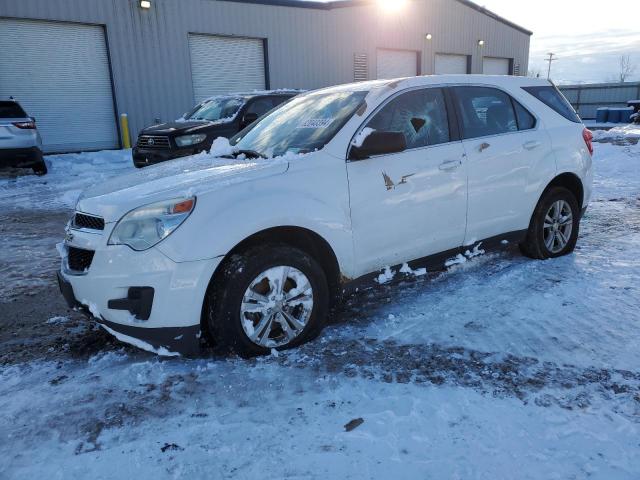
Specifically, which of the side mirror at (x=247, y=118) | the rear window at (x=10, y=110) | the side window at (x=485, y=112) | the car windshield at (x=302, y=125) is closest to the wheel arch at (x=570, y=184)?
the side window at (x=485, y=112)

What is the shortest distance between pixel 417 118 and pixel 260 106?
22.7ft

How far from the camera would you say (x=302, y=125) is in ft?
12.8

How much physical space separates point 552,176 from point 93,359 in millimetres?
4132

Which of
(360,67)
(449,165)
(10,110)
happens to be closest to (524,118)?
(449,165)

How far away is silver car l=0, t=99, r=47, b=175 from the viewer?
34.6ft

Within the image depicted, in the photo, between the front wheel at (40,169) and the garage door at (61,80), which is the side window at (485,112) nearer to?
the front wheel at (40,169)

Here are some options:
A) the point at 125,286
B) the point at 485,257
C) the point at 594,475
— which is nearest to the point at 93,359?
the point at 125,286

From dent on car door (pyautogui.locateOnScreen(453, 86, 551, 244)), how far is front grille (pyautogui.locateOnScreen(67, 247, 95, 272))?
9.26 ft

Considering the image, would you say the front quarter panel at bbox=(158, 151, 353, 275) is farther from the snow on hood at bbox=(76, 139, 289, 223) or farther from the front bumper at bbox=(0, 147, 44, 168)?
the front bumper at bbox=(0, 147, 44, 168)

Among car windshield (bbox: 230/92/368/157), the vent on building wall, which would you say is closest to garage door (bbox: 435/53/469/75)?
the vent on building wall

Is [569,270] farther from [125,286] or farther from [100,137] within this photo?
[100,137]

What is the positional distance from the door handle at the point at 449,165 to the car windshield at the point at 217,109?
6884 mm

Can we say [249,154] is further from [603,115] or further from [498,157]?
[603,115]

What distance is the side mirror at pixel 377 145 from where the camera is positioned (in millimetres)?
3412
